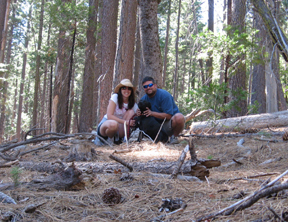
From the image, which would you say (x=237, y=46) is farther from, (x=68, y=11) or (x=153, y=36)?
(x=68, y=11)

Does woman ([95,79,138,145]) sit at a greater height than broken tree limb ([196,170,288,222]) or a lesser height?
greater

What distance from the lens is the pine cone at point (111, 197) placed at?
6.73 ft

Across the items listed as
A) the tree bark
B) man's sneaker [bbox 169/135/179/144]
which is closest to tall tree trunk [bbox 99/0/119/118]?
man's sneaker [bbox 169/135/179/144]

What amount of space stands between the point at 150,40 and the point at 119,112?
2201mm

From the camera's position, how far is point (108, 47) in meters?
8.99

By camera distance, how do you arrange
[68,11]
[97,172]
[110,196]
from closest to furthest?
[110,196], [97,172], [68,11]

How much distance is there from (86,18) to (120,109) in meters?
6.80

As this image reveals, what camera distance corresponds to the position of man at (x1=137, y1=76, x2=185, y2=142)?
5367 mm

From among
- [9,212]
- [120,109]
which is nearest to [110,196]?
[9,212]

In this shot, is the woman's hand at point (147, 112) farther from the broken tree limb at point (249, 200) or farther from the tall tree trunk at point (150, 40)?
the broken tree limb at point (249, 200)

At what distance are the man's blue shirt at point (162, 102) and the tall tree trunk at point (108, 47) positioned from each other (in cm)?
287

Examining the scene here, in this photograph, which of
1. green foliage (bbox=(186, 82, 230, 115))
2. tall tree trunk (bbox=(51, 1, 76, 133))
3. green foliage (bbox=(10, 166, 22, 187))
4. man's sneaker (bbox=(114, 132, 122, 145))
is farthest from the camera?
tall tree trunk (bbox=(51, 1, 76, 133))

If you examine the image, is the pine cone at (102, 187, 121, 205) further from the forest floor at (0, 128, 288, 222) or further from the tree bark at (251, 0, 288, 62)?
the tree bark at (251, 0, 288, 62)

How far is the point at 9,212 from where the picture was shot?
1752mm
